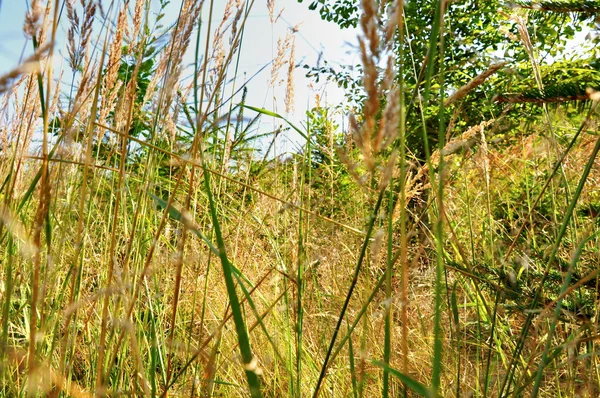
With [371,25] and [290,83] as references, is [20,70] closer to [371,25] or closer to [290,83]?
[371,25]

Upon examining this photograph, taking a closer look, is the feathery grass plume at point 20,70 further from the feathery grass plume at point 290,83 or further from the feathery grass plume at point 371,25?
the feathery grass plume at point 290,83

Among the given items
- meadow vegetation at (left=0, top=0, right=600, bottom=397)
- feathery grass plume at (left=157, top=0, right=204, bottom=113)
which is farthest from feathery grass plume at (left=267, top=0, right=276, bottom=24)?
feathery grass plume at (left=157, top=0, right=204, bottom=113)

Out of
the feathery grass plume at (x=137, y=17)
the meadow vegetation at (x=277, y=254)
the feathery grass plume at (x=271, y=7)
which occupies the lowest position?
the meadow vegetation at (x=277, y=254)

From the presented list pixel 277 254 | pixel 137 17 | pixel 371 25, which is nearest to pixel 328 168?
pixel 277 254

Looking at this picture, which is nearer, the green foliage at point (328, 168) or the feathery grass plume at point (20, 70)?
the feathery grass plume at point (20, 70)

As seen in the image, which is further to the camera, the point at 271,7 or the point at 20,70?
the point at 271,7

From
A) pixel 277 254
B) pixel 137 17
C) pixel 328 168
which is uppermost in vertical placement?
pixel 137 17

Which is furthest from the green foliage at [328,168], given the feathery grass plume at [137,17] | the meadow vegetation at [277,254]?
the feathery grass plume at [137,17]

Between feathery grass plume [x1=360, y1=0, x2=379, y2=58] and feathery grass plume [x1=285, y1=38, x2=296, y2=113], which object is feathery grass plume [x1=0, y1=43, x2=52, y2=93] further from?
feathery grass plume [x1=285, y1=38, x2=296, y2=113]

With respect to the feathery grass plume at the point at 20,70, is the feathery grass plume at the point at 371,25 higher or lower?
higher

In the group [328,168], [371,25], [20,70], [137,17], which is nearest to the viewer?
[20,70]

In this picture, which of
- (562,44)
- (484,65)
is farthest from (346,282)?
(562,44)

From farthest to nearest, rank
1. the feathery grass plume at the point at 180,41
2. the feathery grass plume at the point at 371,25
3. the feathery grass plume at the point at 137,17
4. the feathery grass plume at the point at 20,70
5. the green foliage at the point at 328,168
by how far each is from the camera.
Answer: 1. the green foliage at the point at 328,168
2. the feathery grass plume at the point at 137,17
3. the feathery grass plume at the point at 180,41
4. the feathery grass plume at the point at 371,25
5. the feathery grass plume at the point at 20,70

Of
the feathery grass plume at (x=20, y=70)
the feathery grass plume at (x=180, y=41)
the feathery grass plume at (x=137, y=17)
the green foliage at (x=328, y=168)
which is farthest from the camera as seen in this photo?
the green foliage at (x=328, y=168)
